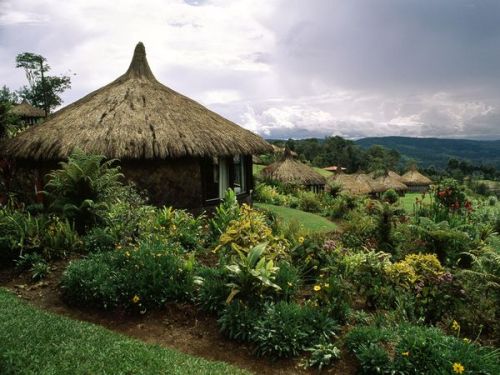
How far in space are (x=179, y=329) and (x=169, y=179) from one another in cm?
746

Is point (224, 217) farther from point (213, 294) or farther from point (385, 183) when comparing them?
point (385, 183)

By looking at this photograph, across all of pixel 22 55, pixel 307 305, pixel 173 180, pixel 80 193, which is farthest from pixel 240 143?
pixel 22 55

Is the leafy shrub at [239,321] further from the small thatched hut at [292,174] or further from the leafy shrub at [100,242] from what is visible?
the small thatched hut at [292,174]

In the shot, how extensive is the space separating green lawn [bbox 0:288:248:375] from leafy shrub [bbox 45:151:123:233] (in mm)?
3366

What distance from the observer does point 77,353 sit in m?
4.80

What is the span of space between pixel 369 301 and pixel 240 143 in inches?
331

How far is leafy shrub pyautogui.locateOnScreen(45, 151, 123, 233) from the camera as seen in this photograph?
8906 mm

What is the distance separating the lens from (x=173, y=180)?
42.4ft

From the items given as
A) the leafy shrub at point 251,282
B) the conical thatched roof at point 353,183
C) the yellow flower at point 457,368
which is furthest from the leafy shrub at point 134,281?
the conical thatched roof at point 353,183

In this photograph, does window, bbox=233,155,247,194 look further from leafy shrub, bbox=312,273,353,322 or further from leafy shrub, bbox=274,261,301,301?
leafy shrub, bbox=312,273,353,322

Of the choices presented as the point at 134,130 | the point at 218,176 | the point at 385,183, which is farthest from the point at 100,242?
the point at 385,183

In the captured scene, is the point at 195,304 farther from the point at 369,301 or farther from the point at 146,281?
the point at 369,301

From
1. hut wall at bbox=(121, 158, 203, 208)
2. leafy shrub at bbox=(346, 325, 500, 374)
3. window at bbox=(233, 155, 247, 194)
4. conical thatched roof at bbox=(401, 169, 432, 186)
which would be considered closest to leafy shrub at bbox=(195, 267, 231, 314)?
leafy shrub at bbox=(346, 325, 500, 374)

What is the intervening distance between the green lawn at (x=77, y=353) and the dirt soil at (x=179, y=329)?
1.13ft
